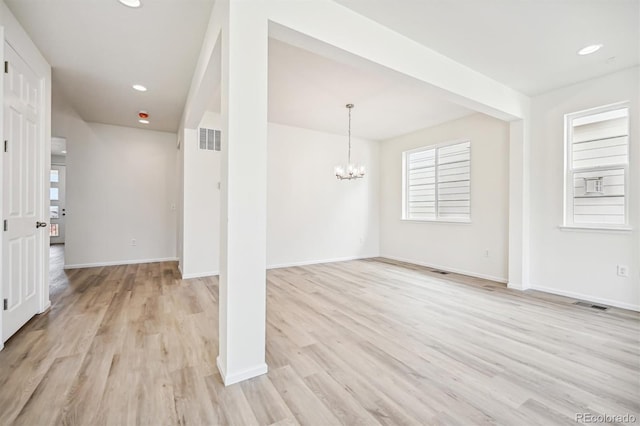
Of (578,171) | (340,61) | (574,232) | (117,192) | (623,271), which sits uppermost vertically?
(340,61)

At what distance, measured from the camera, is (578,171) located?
11.8 ft

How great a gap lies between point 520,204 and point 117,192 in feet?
23.1

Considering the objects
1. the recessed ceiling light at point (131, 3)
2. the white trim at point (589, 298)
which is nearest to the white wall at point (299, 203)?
the recessed ceiling light at point (131, 3)

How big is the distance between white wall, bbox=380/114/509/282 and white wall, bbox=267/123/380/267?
79 centimetres

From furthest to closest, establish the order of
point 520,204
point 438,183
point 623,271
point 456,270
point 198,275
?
point 438,183 → point 456,270 → point 198,275 → point 520,204 → point 623,271

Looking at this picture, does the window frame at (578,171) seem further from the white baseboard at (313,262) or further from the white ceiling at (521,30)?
the white baseboard at (313,262)

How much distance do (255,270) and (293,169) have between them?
3930 millimetres

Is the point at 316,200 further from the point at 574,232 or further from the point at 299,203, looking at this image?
the point at 574,232

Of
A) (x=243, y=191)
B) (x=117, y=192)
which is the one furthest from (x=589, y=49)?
(x=117, y=192)

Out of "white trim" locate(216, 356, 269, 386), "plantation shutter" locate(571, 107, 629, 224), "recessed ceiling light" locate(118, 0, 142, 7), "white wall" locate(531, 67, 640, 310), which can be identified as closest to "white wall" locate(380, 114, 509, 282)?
"white wall" locate(531, 67, 640, 310)

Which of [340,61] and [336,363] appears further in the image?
[340,61]

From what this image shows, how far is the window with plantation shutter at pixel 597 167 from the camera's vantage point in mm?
3285

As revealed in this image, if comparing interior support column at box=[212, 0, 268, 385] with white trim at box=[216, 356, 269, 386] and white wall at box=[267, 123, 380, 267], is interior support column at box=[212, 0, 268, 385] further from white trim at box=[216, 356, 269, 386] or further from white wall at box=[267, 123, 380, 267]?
white wall at box=[267, 123, 380, 267]

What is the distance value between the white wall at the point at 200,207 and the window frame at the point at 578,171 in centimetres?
507
